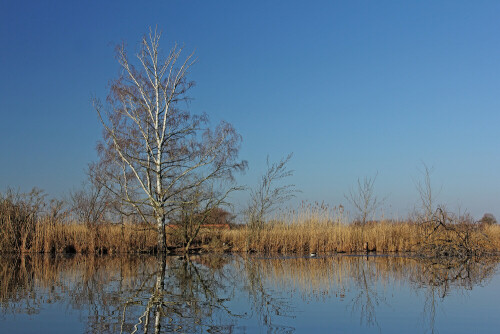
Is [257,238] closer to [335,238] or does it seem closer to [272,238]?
[272,238]

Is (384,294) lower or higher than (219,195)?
lower

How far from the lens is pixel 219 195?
19.7m

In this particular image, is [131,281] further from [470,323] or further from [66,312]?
[470,323]

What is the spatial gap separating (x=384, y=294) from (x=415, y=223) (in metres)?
11.0

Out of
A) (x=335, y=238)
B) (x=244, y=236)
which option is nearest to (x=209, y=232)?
(x=244, y=236)

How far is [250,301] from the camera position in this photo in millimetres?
7344

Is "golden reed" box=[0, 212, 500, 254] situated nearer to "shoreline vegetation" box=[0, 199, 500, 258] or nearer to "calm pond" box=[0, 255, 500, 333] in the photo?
"shoreline vegetation" box=[0, 199, 500, 258]

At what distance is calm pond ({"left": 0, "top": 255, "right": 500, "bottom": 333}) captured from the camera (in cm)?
557

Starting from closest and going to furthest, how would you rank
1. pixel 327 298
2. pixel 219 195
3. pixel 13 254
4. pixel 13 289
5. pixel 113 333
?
pixel 113 333 → pixel 327 298 → pixel 13 289 → pixel 13 254 → pixel 219 195

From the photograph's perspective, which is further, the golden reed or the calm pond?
the golden reed

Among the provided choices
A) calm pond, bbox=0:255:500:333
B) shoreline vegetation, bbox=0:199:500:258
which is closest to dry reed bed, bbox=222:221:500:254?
shoreline vegetation, bbox=0:199:500:258

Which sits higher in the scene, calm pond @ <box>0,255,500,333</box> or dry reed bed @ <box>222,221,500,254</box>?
dry reed bed @ <box>222,221,500,254</box>

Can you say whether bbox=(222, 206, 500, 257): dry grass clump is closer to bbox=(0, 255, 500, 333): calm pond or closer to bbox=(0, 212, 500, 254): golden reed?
bbox=(0, 212, 500, 254): golden reed

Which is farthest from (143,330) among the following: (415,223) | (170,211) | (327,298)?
(415,223)
